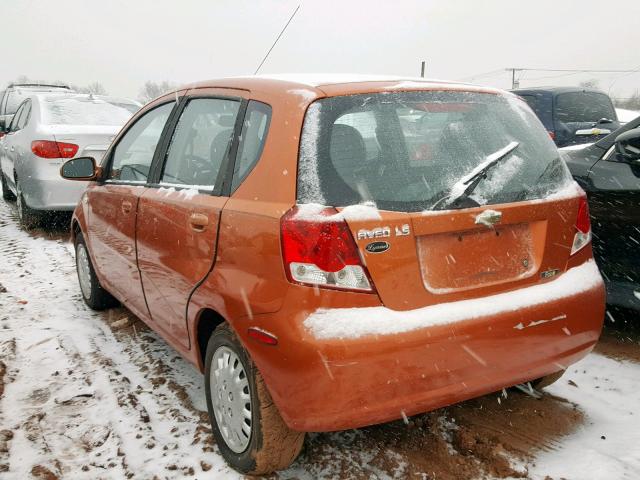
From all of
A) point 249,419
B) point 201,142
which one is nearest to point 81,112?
point 201,142

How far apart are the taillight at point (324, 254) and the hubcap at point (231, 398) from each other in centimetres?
60

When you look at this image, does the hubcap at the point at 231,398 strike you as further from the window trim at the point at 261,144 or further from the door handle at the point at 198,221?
Result: the window trim at the point at 261,144

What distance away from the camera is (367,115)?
221cm

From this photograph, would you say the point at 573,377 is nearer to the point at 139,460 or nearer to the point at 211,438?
the point at 211,438

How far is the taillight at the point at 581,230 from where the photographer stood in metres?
2.48

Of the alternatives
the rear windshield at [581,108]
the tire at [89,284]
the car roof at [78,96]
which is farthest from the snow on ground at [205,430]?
the rear windshield at [581,108]

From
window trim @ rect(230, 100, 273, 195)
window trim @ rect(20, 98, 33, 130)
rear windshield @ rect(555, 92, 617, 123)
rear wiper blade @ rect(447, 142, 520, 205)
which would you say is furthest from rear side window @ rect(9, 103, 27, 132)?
rear windshield @ rect(555, 92, 617, 123)

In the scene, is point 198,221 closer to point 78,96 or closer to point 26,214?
point 26,214

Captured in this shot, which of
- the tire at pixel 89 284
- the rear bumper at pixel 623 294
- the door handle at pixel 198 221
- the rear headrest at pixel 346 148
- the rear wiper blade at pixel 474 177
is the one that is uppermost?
the rear headrest at pixel 346 148

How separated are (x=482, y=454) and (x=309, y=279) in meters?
1.27

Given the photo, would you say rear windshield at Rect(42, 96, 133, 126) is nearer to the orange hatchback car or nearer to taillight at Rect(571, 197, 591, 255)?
the orange hatchback car

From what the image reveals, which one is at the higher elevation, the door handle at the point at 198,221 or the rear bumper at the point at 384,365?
the door handle at the point at 198,221

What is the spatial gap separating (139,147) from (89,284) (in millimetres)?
1580

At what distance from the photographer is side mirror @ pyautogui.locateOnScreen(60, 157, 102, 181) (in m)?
3.85
